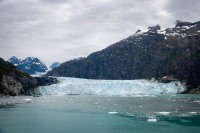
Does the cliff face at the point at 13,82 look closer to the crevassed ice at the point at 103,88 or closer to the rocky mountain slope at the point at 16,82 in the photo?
the rocky mountain slope at the point at 16,82

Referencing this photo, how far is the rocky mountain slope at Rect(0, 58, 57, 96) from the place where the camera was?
109438 millimetres

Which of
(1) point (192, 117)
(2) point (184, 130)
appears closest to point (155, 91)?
(1) point (192, 117)

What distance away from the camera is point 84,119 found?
146 ft

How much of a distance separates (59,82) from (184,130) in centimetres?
10591

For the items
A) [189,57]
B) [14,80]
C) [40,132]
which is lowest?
[40,132]

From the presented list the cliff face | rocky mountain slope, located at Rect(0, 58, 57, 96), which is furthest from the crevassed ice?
the cliff face

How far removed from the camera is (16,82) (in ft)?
378

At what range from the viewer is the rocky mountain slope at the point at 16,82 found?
109 metres

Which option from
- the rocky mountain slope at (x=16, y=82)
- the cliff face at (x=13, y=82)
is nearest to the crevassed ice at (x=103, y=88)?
the rocky mountain slope at (x=16, y=82)

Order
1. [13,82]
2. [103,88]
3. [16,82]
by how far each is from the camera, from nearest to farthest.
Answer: [13,82] < [16,82] < [103,88]

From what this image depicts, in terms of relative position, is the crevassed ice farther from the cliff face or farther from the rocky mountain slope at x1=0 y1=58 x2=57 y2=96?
the cliff face

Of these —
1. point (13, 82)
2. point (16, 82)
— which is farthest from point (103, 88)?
Answer: point (13, 82)

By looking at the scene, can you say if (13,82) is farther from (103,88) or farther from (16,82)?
(103,88)

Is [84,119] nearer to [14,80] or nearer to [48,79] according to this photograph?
[14,80]
